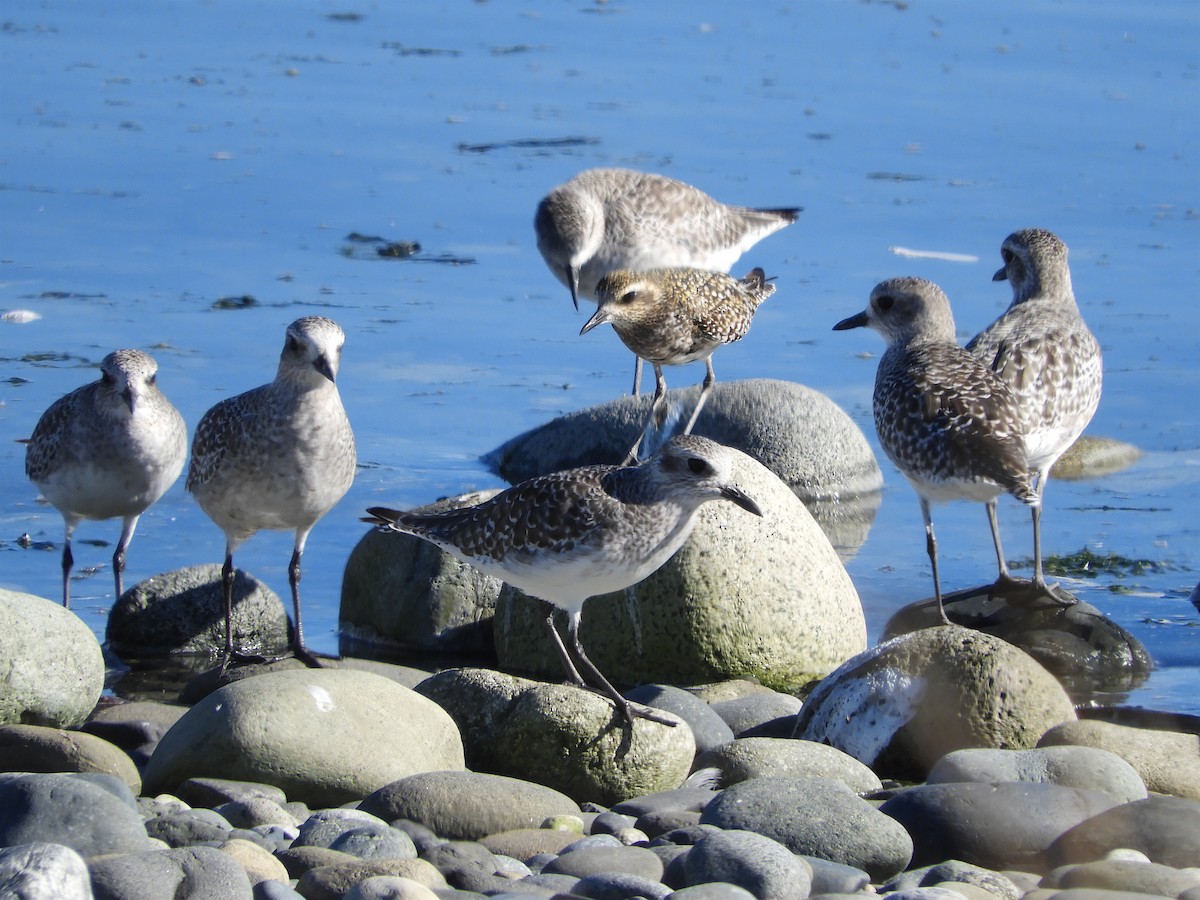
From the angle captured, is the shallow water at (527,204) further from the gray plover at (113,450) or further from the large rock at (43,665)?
the large rock at (43,665)

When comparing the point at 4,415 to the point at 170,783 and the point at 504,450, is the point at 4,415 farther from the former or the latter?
the point at 170,783

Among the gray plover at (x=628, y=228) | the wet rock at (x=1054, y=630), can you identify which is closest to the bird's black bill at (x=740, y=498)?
the wet rock at (x=1054, y=630)

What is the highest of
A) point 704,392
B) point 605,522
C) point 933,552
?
point 605,522

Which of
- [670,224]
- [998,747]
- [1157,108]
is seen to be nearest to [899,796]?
[998,747]

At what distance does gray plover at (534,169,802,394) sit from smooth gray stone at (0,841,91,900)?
23.7 feet

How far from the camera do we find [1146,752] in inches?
267

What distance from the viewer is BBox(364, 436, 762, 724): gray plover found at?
21.3 ft

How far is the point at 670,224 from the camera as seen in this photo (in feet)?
39.8

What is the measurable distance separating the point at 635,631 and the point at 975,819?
239 cm

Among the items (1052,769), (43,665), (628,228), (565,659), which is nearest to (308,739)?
(565,659)

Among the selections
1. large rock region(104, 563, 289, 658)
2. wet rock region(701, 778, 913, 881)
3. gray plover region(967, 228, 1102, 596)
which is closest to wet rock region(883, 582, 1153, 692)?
gray plover region(967, 228, 1102, 596)

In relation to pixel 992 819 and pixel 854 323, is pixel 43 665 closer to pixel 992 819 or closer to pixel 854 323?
pixel 992 819

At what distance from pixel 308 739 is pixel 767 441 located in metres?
4.88

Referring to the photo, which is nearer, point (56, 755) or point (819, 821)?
point (819, 821)
